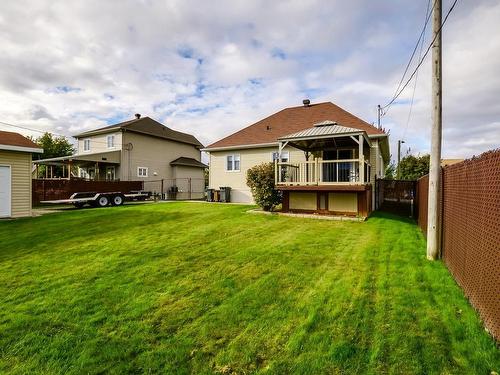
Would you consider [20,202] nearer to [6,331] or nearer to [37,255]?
[37,255]

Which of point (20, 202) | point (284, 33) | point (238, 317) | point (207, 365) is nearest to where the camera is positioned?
point (207, 365)

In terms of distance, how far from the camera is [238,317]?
3.52m

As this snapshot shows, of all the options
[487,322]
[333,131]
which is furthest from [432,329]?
[333,131]

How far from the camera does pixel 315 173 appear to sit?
472 inches

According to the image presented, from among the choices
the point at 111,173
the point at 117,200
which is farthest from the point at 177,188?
the point at 117,200

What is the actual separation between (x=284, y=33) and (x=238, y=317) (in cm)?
1012

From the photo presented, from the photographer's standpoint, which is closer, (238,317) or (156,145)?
(238,317)

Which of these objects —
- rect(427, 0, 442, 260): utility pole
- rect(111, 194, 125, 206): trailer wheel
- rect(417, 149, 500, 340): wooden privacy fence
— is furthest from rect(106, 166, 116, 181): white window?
rect(417, 149, 500, 340): wooden privacy fence

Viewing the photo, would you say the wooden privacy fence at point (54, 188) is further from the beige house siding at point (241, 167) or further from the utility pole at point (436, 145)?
the utility pole at point (436, 145)

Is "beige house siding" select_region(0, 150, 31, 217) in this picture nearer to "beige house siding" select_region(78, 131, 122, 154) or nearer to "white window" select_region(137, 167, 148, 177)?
"beige house siding" select_region(78, 131, 122, 154)

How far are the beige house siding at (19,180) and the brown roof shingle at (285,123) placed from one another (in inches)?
396

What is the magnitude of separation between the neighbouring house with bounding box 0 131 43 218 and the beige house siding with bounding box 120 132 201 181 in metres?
11.7

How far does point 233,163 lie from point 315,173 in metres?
8.00

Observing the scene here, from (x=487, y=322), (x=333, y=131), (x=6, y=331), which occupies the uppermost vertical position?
(x=333, y=131)
